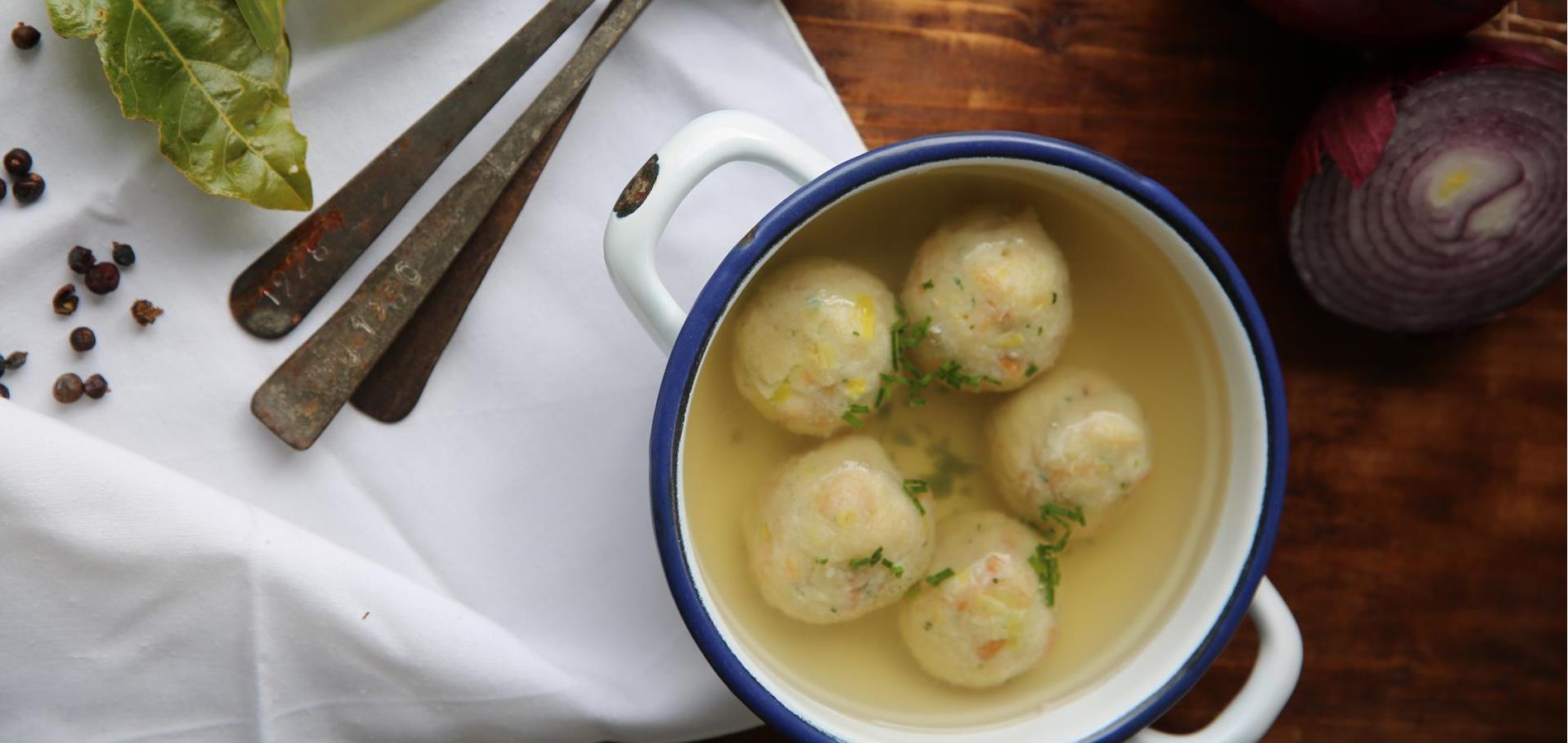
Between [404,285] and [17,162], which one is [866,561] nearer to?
[404,285]

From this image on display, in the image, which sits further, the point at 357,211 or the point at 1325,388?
the point at 1325,388

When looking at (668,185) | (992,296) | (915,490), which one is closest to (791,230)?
(668,185)

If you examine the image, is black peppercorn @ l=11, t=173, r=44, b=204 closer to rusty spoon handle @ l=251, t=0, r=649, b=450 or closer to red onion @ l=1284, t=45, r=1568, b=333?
rusty spoon handle @ l=251, t=0, r=649, b=450

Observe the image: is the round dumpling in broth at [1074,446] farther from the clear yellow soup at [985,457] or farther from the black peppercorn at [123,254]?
the black peppercorn at [123,254]

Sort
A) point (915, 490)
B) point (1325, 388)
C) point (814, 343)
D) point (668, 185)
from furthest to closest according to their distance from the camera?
point (1325, 388) → point (915, 490) → point (814, 343) → point (668, 185)

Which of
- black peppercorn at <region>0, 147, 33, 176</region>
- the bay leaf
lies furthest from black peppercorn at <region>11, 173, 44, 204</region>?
the bay leaf

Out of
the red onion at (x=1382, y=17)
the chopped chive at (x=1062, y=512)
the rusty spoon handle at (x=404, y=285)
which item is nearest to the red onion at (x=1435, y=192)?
the red onion at (x=1382, y=17)

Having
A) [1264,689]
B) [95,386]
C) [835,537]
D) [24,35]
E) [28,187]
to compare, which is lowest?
[1264,689]

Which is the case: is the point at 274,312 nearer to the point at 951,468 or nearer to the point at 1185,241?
the point at 951,468
